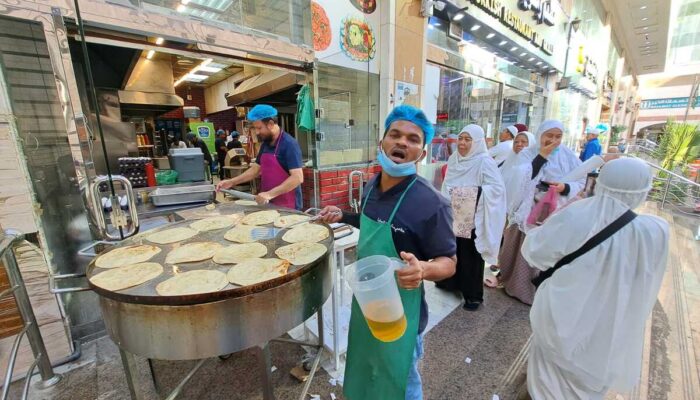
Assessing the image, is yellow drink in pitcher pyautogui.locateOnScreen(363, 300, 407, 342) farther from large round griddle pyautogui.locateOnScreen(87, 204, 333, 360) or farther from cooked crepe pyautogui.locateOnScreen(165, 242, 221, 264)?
cooked crepe pyautogui.locateOnScreen(165, 242, 221, 264)

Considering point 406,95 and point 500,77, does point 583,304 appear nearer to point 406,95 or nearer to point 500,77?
point 406,95

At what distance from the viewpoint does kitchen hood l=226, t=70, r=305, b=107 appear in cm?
482

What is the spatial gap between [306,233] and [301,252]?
0.30 m

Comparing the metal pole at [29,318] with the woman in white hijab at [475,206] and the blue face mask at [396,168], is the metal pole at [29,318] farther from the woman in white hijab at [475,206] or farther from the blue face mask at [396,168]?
the woman in white hijab at [475,206]

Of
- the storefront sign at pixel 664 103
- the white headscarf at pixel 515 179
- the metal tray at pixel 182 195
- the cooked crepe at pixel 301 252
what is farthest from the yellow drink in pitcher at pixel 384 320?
the storefront sign at pixel 664 103

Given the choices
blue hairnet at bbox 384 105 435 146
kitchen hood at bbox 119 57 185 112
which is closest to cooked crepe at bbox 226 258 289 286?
blue hairnet at bbox 384 105 435 146

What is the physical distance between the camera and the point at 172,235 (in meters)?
1.81

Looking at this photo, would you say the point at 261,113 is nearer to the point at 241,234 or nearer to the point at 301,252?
the point at 241,234

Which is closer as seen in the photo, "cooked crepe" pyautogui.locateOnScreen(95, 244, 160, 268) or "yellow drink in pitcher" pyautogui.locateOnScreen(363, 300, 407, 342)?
"yellow drink in pitcher" pyautogui.locateOnScreen(363, 300, 407, 342)

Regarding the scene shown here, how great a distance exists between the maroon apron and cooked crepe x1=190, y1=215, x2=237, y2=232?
95 cm

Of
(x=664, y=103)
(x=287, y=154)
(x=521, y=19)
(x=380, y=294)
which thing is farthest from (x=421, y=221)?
(x=664, y=103)

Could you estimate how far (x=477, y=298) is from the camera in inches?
118

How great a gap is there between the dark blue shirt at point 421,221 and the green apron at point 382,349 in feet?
0.10

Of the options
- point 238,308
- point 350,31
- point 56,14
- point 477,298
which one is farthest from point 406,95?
point 238,308
